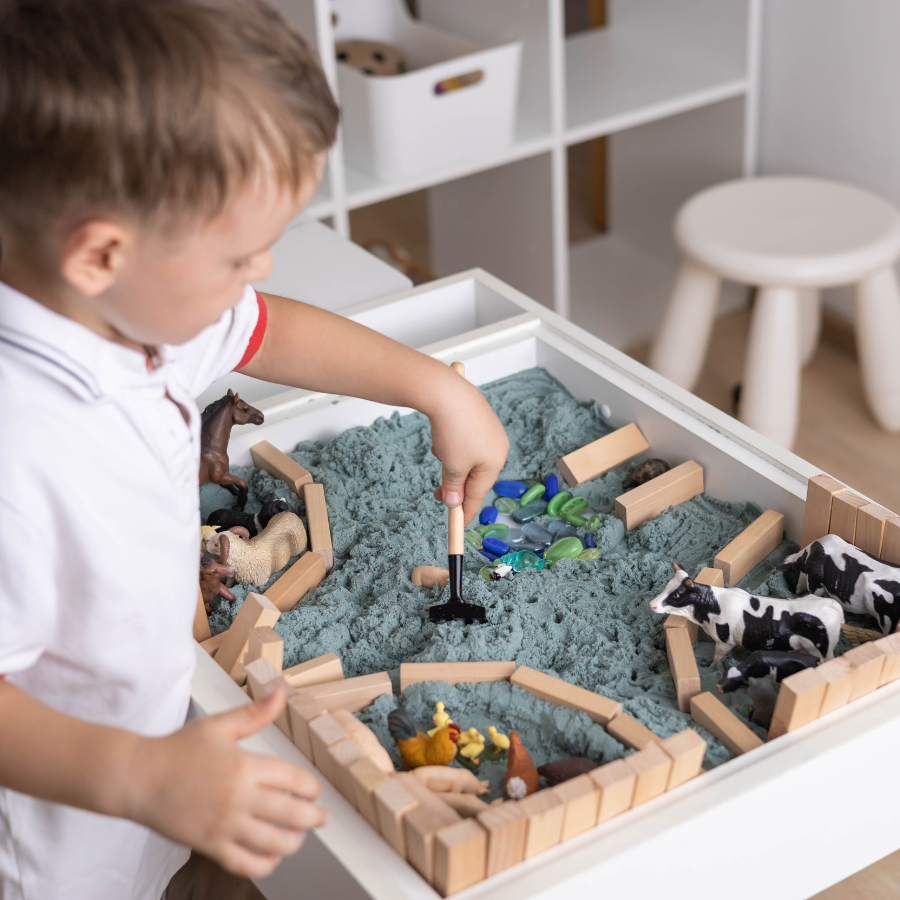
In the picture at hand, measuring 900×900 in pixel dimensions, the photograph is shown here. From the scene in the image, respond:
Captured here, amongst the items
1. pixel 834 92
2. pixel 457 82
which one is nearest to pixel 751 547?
pixel 457 82

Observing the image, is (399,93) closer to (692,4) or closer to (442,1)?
(442,1)

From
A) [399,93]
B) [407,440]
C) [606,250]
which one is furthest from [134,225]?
[606,250]

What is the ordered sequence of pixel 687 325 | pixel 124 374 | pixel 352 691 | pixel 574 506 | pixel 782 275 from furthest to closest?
1. pixel 687 325
2. pixel 782 275
3. pixel 574 506
4. pixel 352 691
5. pixel 124 374

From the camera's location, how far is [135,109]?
40cm

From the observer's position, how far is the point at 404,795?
489 millimetres

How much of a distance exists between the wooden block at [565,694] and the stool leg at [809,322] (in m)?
1.43

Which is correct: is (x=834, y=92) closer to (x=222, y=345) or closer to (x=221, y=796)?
(x=222, y=345)

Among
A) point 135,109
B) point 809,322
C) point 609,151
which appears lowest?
point 809,322

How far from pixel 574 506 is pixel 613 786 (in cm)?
35

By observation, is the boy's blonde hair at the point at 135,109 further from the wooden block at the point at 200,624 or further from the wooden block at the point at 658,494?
the wooden block at the point at 658,494

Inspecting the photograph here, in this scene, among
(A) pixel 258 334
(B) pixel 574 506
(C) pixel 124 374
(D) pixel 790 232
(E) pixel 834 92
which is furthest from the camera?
(E) pixel 834 92

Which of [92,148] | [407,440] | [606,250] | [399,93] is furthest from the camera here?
[606,250]

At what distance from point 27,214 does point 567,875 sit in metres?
0.38

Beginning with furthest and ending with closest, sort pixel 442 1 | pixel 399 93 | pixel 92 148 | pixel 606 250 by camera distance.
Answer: pixel 606 250 < pixel 442 1 < pixel 399 93 < pixel 92 148
